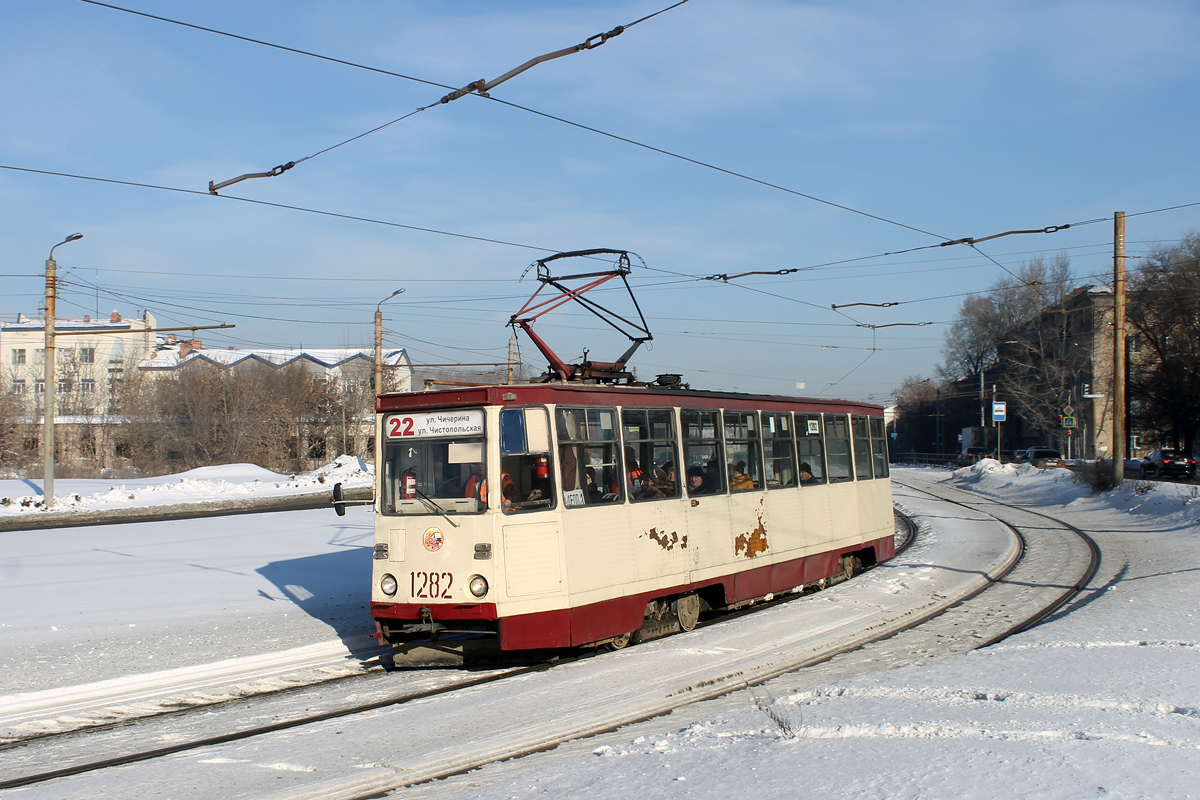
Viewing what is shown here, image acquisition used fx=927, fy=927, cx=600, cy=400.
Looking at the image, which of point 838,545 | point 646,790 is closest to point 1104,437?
point 838,545

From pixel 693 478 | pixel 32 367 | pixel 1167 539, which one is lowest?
pixel 1167 539

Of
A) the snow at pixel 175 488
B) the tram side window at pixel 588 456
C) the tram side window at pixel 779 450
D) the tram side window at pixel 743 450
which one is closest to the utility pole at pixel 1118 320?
the tram side window at pixel 779 450

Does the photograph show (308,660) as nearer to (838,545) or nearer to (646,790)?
(646,790)

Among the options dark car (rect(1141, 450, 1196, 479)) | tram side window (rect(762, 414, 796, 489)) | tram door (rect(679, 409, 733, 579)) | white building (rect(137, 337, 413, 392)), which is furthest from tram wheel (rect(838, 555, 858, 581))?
white building (rect(137, 337, 413, 392))

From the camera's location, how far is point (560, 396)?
9062 millimetres

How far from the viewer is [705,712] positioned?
6.93 m

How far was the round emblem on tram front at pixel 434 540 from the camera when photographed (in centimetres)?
876

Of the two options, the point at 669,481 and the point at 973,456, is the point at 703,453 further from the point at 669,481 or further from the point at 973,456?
the point at 973,456

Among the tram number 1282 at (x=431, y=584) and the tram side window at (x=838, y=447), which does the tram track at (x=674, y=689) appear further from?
the tram side window at (x=838, y=447)

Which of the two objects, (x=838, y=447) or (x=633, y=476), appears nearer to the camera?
(x=633, y=476)

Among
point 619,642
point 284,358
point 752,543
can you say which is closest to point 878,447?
point 752,543

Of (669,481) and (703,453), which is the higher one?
(703,453)

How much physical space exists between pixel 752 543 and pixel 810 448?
2.54 metres

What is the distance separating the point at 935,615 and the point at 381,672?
21.7 feet
